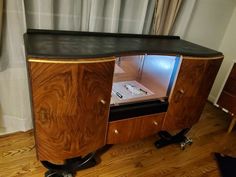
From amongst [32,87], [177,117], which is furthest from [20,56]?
[177,117]

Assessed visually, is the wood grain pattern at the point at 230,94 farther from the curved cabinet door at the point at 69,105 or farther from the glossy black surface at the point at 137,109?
the curved cabinet door at the point at 69,105

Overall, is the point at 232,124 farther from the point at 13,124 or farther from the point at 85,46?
the point at 13,124

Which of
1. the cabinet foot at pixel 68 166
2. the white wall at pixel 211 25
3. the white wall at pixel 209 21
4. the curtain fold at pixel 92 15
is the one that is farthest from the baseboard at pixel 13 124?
the white wall at pixel 209 21

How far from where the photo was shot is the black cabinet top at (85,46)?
2.96 feet

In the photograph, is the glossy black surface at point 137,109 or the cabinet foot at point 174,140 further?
the cabinet foot at point 174,140

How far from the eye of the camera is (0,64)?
1.29 meters

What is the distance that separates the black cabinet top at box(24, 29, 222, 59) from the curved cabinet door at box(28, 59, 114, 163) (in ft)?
0.17

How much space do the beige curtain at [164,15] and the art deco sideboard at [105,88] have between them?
0.47 feet

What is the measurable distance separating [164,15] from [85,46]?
33.9 inches

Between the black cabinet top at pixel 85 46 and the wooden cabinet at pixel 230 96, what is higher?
the black cabinet top at pixel 85 46

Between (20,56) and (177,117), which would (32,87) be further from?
(177,117)

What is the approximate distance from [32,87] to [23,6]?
0.58m

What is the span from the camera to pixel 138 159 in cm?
154

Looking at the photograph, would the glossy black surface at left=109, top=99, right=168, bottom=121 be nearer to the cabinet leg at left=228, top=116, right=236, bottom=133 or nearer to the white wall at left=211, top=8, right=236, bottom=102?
the cabinet leg at left=228, top=116, right=236, bottom=133
